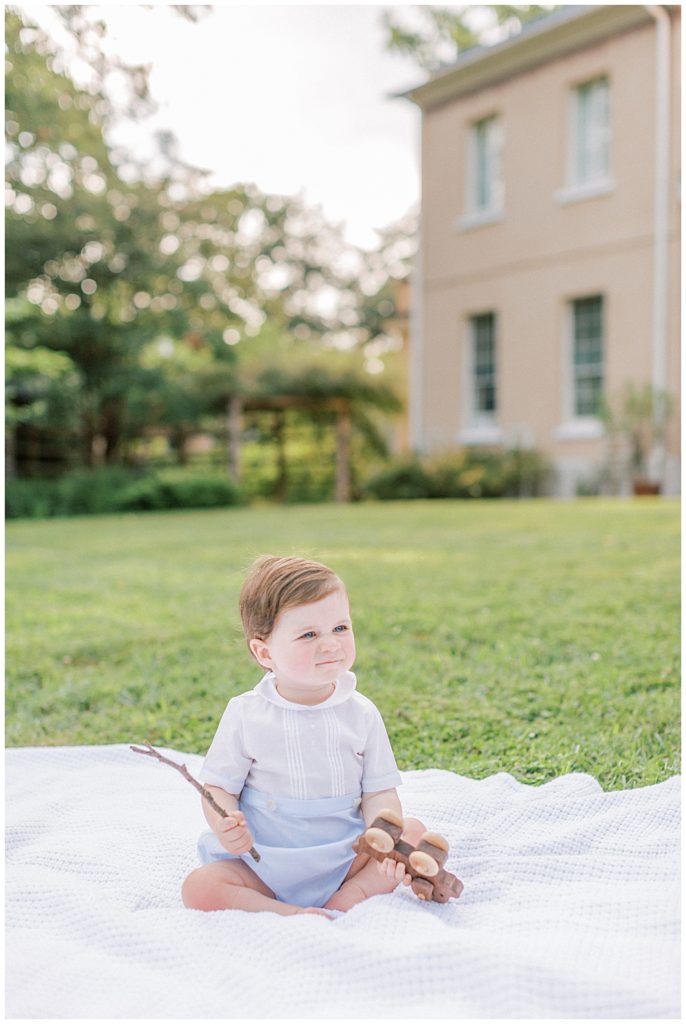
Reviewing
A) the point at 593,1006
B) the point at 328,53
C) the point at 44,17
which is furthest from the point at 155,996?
the point at 328,53

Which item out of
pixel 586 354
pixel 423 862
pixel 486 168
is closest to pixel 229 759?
pixel 423 862

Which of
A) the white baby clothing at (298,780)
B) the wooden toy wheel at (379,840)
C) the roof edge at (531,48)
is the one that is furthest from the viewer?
the roof edge at (531,48)

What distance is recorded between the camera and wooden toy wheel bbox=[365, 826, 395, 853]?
64.2 inches

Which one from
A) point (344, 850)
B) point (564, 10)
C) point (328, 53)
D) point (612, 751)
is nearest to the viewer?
point (344, 850)

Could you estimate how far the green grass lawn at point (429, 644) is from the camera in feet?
9.33

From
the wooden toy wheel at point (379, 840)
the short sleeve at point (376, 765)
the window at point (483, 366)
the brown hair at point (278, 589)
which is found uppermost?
the window at point (483, 366)

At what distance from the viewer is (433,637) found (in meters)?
3.93

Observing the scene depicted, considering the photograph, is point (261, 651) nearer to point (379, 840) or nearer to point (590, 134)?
point (379, 840)

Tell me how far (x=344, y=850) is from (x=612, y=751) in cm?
113

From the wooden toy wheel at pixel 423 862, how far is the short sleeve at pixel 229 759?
32 centimetres

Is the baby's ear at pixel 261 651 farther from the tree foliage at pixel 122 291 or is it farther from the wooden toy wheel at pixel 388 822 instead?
the tree foliage at pixel 122 291

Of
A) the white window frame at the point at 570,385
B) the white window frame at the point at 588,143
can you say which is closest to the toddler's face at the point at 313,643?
the white window frame at the point at 570,385

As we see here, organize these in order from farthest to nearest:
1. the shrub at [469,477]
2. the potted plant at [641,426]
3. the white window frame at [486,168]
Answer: the white window frame at [486,168], the shrub at [469,477], the potted plant at [641,426]

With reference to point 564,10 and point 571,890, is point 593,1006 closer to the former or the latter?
point 571,890
